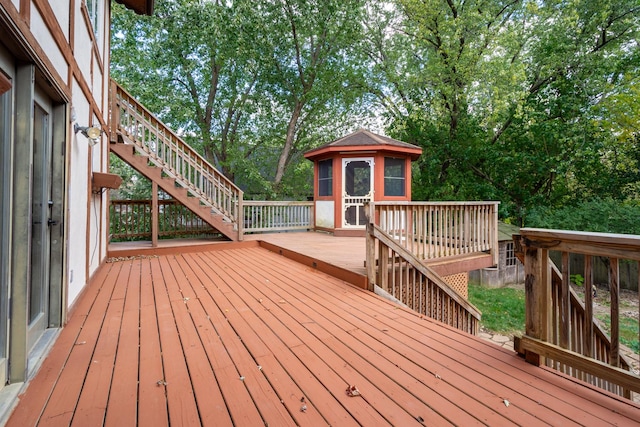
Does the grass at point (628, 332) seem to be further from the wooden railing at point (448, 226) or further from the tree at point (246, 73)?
the tree at point (246, 73)

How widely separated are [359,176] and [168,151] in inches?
188

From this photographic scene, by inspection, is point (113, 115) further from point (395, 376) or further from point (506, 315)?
point (506, 315)

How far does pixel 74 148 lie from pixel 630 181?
14646 millimetres

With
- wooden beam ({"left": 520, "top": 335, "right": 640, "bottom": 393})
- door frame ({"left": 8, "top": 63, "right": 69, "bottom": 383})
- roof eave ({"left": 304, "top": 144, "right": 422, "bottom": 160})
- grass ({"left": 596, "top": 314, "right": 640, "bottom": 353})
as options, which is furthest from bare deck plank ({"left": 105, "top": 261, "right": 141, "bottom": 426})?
grass ({"left": 596, "top": 314, "right": 640, "bottom": 353})

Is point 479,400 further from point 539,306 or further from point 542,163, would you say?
point 542,163

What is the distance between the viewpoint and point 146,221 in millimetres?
6891

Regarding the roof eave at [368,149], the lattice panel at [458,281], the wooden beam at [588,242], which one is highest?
the roof eave at [368,149]

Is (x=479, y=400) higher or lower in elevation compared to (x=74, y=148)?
lower

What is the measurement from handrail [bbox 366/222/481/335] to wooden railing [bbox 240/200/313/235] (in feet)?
15.7

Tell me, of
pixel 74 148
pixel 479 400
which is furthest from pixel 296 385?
pixel 74 148

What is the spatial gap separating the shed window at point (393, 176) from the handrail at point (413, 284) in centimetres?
414

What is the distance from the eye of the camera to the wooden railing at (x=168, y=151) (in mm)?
5742

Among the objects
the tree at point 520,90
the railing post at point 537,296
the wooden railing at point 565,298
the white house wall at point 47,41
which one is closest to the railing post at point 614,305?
the wooden railing at point 565,298

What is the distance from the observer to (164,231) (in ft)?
23.2
